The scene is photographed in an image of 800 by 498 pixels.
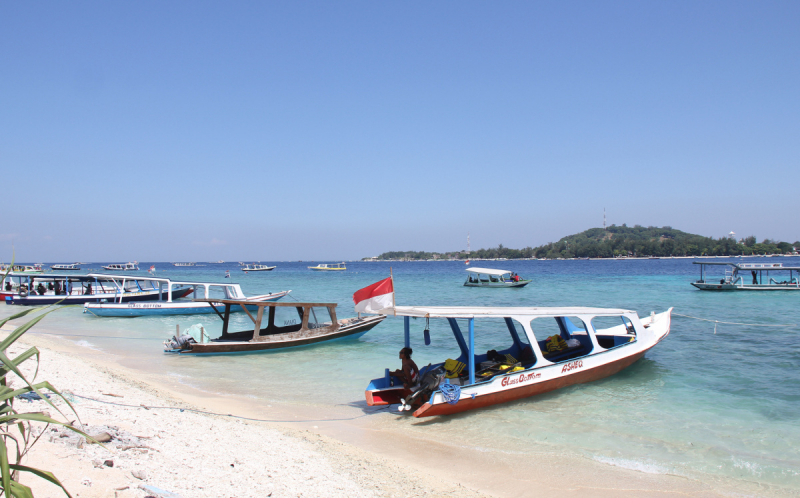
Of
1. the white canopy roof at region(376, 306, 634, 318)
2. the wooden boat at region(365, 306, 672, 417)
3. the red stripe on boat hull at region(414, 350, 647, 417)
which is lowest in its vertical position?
the red stripe on boat hull at region(414, 350, 647, 417)

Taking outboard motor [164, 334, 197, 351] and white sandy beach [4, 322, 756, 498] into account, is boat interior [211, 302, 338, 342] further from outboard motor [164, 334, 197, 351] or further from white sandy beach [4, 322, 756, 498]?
white sandy beach [4, 322, 756, 498]

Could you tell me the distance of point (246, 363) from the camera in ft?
53.4

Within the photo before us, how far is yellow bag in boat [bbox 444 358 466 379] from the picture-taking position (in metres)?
11.0

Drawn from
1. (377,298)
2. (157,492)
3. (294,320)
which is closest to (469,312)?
(377,298)

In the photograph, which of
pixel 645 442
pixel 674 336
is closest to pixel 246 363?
pixel 645 442

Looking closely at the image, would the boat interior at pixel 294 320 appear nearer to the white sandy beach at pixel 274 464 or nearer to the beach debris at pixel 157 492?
the white sandy beach at pixel 274 464

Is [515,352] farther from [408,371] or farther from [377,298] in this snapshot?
[377,298]

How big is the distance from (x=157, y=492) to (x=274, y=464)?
2.00 metres

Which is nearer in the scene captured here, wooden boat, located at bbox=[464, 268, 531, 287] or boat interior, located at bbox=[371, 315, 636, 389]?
boat interior, located at bbox=[371, 315, 636, 389]

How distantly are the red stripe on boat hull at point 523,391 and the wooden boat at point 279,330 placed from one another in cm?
892

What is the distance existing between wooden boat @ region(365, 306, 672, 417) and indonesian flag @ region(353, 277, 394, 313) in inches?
7.3

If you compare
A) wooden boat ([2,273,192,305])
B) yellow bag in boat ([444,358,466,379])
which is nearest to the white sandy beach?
yellow bag in boat ([444,358,466,379])

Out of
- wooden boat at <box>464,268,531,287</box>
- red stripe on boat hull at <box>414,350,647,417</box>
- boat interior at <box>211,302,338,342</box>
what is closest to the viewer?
red stripe on boat hull at <box>414,350,647,417</box>

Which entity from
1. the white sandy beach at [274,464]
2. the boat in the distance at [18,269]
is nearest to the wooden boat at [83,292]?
the boat in the distance at [18,269]
